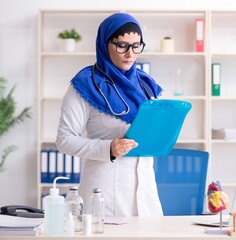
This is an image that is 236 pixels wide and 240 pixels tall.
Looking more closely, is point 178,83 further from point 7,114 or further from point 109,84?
point 109,84

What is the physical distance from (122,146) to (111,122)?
0.21 meters

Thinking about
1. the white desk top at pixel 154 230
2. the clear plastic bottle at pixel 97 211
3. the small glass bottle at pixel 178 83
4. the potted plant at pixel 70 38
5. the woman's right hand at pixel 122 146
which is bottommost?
the white desk top at pixel 154 230

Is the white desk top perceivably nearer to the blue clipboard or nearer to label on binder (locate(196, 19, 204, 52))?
the blue clipboard

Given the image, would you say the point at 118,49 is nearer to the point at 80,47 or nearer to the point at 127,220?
the point at 127,220

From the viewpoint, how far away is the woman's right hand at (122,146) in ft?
8.28

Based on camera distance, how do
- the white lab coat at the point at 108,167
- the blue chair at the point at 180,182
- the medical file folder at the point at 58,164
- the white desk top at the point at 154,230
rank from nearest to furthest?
the white desk top at the point at 154,230 → the white lab coat at the point at 108,167 → the blue chair at the point at 180,182 → the medical file folder at the point at 58,164

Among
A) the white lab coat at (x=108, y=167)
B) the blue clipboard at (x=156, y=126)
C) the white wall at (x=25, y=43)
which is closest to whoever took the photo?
the blue clipboard at (x=156, y=126)

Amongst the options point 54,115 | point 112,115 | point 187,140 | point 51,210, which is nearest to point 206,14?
point 187,140

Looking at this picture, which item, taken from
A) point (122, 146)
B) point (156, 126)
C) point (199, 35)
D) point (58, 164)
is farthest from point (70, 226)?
point (199, 35)

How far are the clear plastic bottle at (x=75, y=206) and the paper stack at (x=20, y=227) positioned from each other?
4.6 inches

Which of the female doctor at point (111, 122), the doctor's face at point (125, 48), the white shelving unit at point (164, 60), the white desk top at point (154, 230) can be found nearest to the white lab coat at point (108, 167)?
the female doctor at point (111, 122)

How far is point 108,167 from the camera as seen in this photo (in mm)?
2680

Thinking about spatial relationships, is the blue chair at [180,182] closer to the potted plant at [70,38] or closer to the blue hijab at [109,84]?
the blue hijab at [109,84]

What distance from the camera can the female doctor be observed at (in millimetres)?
2672
